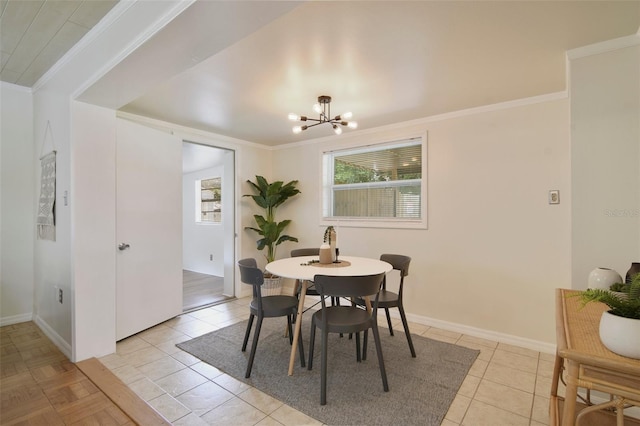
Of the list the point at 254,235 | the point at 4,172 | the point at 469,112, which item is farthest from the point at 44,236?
the point at 469,112

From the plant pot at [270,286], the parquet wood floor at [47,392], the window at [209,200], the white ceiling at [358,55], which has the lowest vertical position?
the parquet wood floor at [47,392]

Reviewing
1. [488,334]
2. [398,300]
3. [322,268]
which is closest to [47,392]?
[322,268]

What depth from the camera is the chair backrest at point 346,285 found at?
6.35 feet

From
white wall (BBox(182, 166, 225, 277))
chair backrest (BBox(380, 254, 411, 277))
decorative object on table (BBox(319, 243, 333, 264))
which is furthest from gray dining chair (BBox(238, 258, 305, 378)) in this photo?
white wall (BBox(182, 166, 225, 277))

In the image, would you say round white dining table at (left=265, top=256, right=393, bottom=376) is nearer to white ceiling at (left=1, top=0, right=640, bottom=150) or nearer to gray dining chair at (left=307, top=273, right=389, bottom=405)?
gray dining chair at (left=307, top=273, right=389, bottom=405)

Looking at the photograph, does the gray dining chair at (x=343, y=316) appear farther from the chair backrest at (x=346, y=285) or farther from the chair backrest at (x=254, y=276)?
the chair backrest at (x=254, y=276)

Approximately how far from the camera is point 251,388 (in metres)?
2.08

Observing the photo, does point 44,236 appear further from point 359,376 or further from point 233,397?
point 359,376

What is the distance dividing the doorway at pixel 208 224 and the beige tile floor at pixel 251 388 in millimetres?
1551

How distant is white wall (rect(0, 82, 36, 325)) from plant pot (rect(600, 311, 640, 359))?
179 inches

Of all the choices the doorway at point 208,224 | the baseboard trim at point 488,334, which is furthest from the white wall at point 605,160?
the doorway at point 208,224

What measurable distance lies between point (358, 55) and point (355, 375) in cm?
234

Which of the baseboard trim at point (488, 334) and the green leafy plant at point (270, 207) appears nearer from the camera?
the baseboard trim at point (488, 334)

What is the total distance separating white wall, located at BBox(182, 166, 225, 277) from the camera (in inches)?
225
